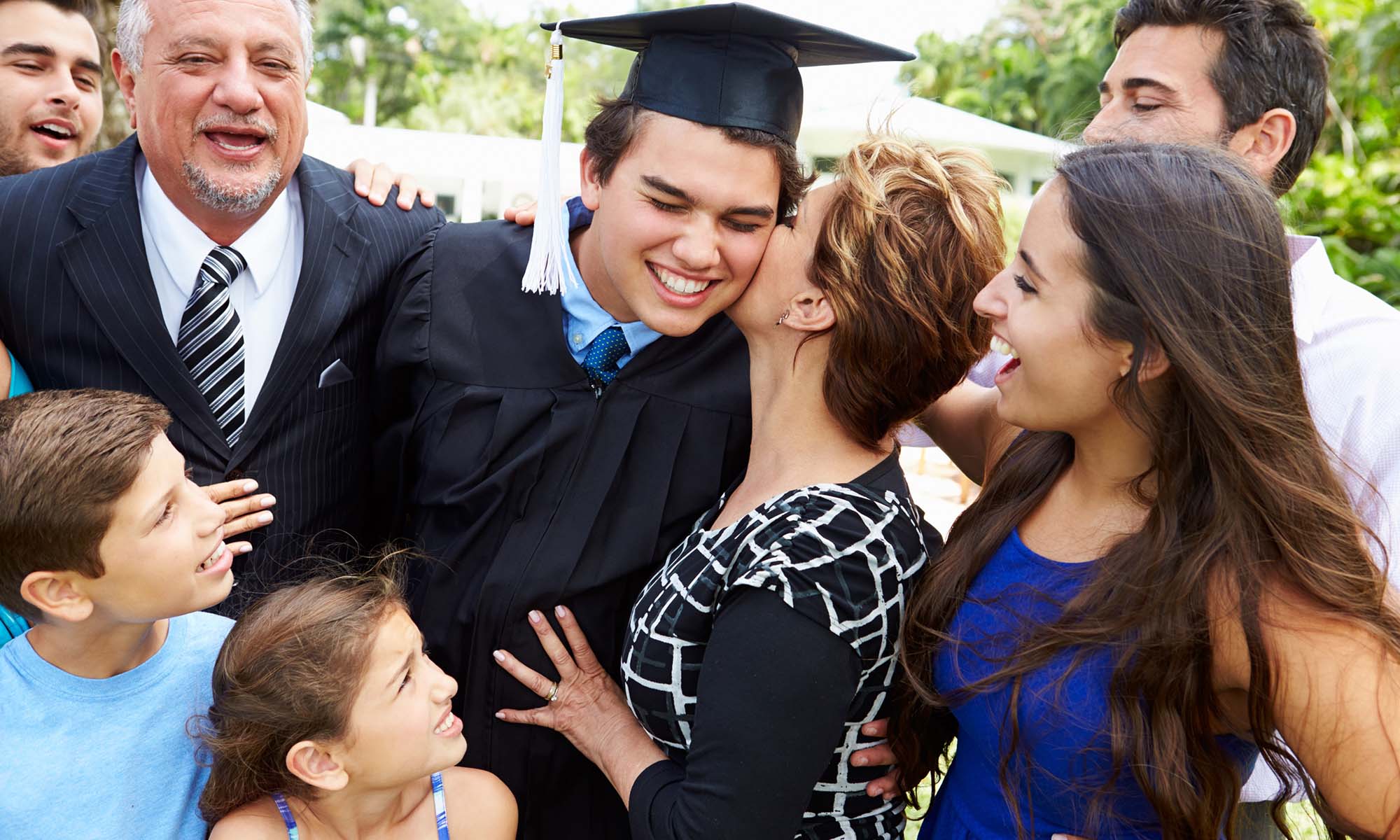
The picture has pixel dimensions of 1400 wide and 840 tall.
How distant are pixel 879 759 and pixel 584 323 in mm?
1079

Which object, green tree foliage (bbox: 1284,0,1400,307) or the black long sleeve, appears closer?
the black long sleeve

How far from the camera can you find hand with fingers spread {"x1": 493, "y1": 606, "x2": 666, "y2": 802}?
2.12 m

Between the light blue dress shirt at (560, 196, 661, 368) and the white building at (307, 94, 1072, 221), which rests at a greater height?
the light blue dress shirt at (560, 196, 661, 368)

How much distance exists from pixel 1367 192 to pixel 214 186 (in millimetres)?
10476

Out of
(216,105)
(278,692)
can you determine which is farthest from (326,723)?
(216,105)

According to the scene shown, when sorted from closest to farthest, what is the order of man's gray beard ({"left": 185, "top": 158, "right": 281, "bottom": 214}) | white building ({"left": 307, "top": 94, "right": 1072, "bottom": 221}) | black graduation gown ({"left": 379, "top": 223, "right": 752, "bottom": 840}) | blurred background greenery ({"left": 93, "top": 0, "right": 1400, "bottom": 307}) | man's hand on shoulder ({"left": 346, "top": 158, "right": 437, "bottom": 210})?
black graduation gown ({"left": 379, "top": 223, "right": 752, "bottom": 840}), man's gray beard ({"left": 185, "top": 158, "right": 281, "bottom": 214}), man's hand on shoulder ({"left": 346, "top": 158, "right": 437, "bottom": 210}), blurred background greenery ({"left": 93, "top": 0, "right": 1400, "bottom": 307}), white building ({"left": 307, "top": 94, "right": 1072, "bottom": 221})

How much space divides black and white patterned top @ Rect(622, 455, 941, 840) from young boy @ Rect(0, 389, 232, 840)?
758 mm

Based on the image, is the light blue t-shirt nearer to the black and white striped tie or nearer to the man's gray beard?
the black and white striped tie

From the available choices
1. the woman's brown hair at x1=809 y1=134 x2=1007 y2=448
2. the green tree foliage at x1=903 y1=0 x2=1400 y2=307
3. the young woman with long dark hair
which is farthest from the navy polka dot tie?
the green tree foliage at x1=903 y1=0 x2=1400 y2=307

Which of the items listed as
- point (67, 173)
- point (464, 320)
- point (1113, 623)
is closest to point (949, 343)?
point (1113, 623)

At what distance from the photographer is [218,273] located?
251 centimetres

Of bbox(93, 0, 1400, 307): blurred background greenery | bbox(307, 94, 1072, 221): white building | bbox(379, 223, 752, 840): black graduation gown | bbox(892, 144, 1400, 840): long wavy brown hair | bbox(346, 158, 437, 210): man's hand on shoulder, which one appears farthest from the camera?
bbox(307, 94, 1072, 221): white building

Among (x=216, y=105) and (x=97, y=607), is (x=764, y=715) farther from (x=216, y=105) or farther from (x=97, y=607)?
(x=216, y=105)

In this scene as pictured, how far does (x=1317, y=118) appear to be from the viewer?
3.08 m
